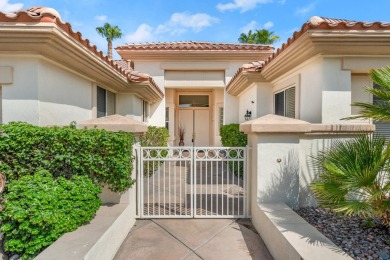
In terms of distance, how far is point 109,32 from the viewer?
22828 mm

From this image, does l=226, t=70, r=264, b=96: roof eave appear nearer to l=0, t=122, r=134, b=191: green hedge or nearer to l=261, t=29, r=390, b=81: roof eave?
l=261, t=29, r=390, b=81: roof eave

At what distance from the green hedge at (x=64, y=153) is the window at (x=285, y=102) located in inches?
211

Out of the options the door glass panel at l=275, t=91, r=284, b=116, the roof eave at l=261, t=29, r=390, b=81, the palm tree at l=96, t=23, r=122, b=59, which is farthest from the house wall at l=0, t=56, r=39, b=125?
the palm tree at l=96, t=23, r=122, b=59

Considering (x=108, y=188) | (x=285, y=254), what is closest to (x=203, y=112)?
(x=108, y=188)

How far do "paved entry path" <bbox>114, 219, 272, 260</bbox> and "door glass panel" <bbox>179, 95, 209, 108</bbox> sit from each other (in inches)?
457

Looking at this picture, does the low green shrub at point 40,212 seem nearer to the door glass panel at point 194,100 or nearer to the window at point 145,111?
the window at point 145,111

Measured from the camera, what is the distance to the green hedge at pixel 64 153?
3576 mm

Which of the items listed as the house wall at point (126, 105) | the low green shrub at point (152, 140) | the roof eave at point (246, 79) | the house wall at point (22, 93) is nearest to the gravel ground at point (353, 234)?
the roof eave at point (246, 79)

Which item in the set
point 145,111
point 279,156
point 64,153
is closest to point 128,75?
point 145,111

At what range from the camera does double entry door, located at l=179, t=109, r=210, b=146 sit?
15.4 meters

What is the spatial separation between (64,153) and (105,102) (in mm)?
4167

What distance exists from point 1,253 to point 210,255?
2925 millimetres

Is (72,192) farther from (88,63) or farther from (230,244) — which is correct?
(88,63)

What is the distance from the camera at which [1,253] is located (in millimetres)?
2795
